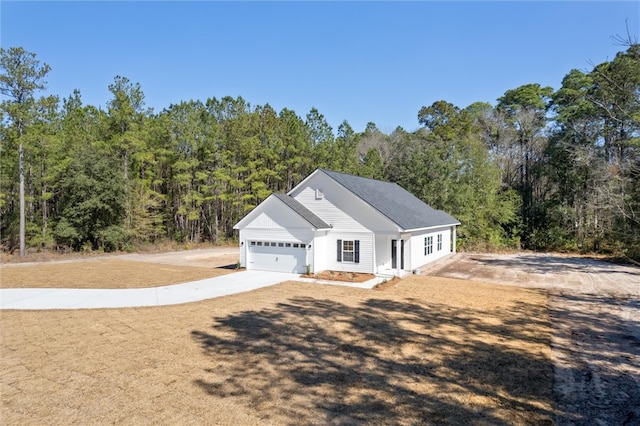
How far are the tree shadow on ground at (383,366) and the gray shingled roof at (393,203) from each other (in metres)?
7.85

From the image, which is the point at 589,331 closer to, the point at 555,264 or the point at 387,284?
the point at 387,284

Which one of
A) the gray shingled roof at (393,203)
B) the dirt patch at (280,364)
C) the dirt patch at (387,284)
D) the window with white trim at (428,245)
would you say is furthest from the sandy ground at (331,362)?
the window with white trim at (428,245)

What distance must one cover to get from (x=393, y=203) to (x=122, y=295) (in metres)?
14.5

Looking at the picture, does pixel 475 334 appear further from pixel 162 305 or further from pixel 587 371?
pixel 162 305

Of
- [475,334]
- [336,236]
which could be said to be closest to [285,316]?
Result: [475,334]

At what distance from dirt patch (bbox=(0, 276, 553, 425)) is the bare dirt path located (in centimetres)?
41

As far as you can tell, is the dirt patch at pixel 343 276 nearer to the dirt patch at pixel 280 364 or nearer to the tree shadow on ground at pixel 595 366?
the dirt patch at pixel 280 364

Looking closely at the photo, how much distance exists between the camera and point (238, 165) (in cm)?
3584

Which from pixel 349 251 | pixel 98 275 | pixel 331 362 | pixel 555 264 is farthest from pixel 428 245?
pixel 98 275

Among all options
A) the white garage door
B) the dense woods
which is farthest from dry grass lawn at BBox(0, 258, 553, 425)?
the dense woods

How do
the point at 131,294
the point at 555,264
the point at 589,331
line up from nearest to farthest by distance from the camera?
1. the point at 589,331
2. the point at 131,294
3. the point at 555,264

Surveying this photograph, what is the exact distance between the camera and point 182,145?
1319 inches

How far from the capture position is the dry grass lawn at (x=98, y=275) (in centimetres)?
1539

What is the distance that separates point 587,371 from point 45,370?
1044 centimetres
